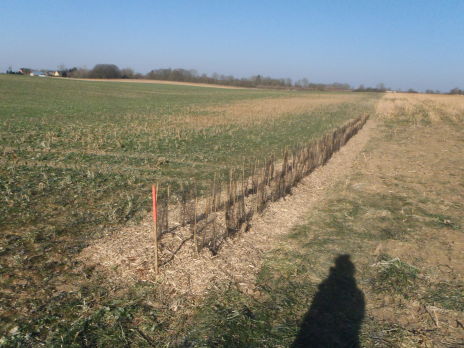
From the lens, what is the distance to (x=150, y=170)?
33.7ft

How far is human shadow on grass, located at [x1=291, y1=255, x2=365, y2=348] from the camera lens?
389cm

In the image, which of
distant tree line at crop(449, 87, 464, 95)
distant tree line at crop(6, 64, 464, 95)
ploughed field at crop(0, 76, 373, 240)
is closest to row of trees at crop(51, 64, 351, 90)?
distant tree line at crop(6, 64, 464, 95)

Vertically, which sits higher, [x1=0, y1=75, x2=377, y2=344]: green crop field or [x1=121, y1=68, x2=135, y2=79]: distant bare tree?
[x1=121, y1=68, x2=135, y2=79]: distant bare tree

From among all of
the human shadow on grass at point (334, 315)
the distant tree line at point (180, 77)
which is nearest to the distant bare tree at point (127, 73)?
the distant tree line at point (180, 77)

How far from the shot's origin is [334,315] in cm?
431

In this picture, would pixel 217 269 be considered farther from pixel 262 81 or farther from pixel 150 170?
pixel 262 81

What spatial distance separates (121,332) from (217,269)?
5.84 ft

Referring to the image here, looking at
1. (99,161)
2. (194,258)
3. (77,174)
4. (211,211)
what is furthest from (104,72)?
(194,258)

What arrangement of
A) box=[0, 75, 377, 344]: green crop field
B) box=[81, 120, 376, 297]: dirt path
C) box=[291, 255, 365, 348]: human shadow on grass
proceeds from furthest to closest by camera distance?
box=[0, 75, 377, 344]: green crop field → box=[81, 120, 376, 297]: dirt path → box=[291, 255, 365, 348]: human shadow on grass

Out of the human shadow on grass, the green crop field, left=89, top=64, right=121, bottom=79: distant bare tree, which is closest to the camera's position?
the human shadow on grass

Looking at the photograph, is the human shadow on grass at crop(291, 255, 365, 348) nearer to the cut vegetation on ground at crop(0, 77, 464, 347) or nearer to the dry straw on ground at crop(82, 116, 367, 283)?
the cut vegetation on ground at crop(0, 77, 464, 347)

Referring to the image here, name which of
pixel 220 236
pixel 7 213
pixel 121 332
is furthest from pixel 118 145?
pixel 121 332

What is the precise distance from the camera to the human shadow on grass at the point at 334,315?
3.89 m

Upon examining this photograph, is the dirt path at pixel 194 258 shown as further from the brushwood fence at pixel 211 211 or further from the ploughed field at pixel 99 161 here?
the ploughed field at pixel 99 161
